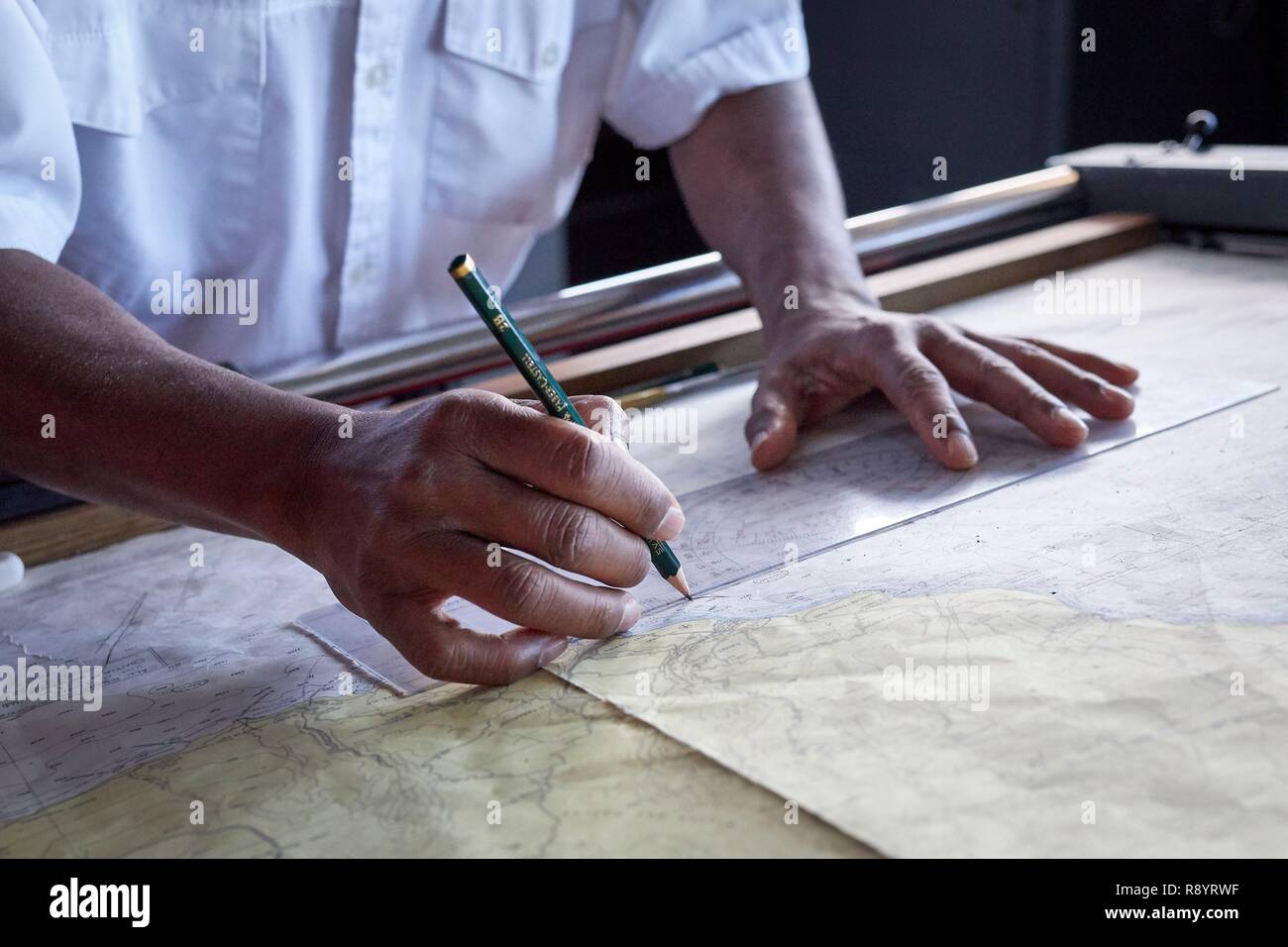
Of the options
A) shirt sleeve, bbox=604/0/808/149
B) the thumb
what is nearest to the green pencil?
the thumb

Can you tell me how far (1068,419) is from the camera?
4.16 feet

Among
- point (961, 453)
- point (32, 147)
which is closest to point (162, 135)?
point (32, 147)

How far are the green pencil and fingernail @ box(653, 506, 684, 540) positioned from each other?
0.02 m

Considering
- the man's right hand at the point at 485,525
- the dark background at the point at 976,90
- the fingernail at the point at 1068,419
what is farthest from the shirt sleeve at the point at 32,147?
the dark background at the point at 976,90

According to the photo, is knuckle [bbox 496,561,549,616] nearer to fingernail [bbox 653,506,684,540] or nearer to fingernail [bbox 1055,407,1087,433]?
fingernail [bbox 653,506,684,540]

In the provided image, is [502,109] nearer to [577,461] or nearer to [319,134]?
[319,134]

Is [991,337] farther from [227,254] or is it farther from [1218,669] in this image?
[227,254]

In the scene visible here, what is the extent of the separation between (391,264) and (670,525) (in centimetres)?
98

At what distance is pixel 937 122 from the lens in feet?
14.5

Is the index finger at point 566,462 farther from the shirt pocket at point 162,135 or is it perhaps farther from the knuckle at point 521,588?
the shirt pocket at point 162,135

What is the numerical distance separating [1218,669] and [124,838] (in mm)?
699

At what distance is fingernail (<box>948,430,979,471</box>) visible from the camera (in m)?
1.25

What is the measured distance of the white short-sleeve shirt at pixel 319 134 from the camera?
1358 mm
